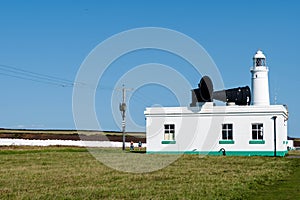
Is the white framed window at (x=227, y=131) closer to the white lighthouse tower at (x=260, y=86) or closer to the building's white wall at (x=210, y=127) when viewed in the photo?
the building's white wall at (x=210, y=127)

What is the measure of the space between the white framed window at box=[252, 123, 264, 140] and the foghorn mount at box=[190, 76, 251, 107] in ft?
12.6

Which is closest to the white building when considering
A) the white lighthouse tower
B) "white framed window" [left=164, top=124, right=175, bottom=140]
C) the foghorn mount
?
"white framed window" [left=164, top=124, right=175, bottom=140]

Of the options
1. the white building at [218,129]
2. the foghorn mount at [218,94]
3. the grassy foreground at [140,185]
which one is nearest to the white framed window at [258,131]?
the white building at [218,129]

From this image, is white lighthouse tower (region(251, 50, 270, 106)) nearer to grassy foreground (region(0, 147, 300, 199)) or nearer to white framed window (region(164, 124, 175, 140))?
white framed window (region(164, 124, 175, 140))

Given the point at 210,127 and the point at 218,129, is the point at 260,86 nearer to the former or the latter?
the point at 218,129

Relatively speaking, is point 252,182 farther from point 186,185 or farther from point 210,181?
point 186,185

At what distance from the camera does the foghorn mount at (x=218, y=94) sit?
3822 centimetres

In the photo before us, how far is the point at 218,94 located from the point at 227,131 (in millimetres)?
3890

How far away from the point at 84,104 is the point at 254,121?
1446 centimetres

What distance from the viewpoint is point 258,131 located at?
36375mm

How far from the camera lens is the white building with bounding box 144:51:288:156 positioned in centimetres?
3609

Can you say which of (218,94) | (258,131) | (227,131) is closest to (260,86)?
(218,94)

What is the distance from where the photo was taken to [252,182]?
51.4 feet

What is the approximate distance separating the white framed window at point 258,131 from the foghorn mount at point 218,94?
3833mm
